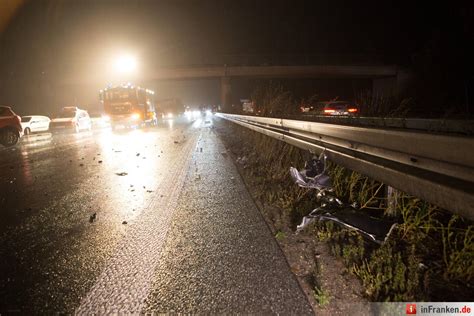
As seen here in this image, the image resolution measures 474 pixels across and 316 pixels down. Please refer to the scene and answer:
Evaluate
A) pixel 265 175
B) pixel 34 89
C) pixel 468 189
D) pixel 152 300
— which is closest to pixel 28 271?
pixel 152 300

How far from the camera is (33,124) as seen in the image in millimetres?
22344

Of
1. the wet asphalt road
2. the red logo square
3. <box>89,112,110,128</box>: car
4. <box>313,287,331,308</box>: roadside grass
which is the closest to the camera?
the red logo square

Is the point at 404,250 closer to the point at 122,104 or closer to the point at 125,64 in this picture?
the point at 122,104

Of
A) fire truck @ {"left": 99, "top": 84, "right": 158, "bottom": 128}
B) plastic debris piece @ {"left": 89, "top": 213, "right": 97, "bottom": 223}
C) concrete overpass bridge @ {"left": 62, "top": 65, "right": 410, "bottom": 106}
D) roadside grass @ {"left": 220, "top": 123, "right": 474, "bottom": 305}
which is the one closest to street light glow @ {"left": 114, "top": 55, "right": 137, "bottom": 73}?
concrete overpass bridge @ {"left": 62, "top": 65, "right": 410, "bottom": 106}

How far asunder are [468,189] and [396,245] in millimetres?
1022

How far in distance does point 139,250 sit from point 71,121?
2450 centimetres

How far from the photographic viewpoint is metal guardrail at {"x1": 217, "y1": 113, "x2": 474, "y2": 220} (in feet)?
7.11

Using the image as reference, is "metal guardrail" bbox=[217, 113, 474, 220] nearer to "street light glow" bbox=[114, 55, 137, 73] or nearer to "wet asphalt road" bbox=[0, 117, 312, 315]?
"wet asphalt road" bbox=[0, 117, 312, 315]

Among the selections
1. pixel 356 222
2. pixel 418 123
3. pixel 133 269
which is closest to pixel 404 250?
pixel 356 222

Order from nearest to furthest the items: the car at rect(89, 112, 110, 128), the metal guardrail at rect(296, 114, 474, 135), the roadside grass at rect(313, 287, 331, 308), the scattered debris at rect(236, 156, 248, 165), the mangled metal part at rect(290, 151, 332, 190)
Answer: the roadside grass at rect(313, 287, 331, 308) < the mangled metal part at rect(290, 151, 332, 190) < the metal guardrail at rect(296, 114, 474, 135) < the scattered debris at rect(236, 156, 248, 165) < the car at rect(89, 112, 110, 128)

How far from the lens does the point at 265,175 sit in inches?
254

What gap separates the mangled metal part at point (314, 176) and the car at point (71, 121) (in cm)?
2446

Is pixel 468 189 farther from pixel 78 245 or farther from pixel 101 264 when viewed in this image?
pixel 78 245

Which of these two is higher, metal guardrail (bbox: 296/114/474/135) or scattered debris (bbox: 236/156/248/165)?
metal guardrail (bbox: 296/114/474/135)
